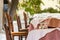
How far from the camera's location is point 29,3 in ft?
22.0

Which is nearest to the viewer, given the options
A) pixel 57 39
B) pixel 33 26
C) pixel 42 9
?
pixel 57 39

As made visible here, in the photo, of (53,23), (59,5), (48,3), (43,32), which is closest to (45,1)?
(48,3)

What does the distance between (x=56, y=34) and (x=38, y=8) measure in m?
4.82

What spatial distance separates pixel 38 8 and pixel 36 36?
4.75m

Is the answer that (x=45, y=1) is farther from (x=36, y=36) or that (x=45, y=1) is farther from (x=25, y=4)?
(x=36, y=36)

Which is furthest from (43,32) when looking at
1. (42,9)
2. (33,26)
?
(42,9)

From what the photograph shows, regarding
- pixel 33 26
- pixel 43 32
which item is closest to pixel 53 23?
pixel 33 26

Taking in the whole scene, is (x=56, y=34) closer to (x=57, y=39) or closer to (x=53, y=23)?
(x=57, y=39)

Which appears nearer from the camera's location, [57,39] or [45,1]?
[57,39]

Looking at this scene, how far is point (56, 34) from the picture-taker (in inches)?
73.7

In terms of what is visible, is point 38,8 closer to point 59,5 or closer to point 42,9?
point 42,9

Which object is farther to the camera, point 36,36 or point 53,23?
point 53,23

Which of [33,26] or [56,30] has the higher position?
[56,30]

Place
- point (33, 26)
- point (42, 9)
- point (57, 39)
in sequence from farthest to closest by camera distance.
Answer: point (42, 9) < point (33, 26) < point (57, 39)
